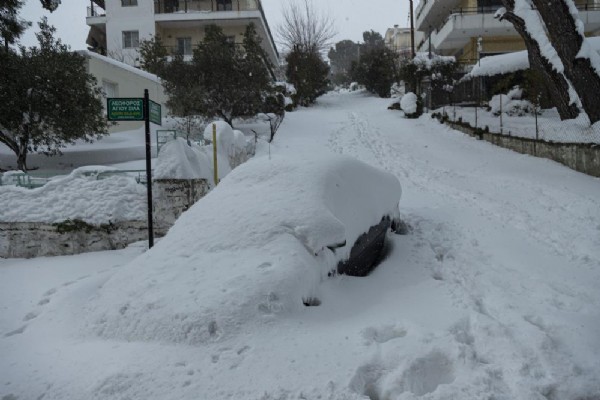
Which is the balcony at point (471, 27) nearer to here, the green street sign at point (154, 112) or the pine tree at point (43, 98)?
the pine tree at point (43, 98)

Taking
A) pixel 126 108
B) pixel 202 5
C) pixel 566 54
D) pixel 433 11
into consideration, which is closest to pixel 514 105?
pixel 566 54

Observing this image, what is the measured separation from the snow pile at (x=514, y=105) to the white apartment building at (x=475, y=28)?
8573 mm

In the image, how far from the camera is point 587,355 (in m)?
3.48

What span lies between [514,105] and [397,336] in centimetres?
1653

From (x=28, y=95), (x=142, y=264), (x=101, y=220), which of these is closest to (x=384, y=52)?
(x=28, y=95)

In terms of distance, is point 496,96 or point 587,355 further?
point 496,96

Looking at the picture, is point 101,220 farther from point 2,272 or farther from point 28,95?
point 28,95

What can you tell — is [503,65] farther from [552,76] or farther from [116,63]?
[116,63]

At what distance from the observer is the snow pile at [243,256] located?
362 centimetres

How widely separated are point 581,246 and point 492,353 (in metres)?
3.58

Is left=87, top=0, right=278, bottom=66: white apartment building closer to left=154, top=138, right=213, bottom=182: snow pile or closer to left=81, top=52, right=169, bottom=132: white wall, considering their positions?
left=81, top=52, right=169, bottom=132: white wall

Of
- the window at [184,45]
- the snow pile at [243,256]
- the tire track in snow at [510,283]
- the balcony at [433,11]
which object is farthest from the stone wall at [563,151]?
the window at [184,45]

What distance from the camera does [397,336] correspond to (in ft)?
12.3

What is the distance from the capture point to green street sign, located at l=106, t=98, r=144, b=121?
601 centimetres
